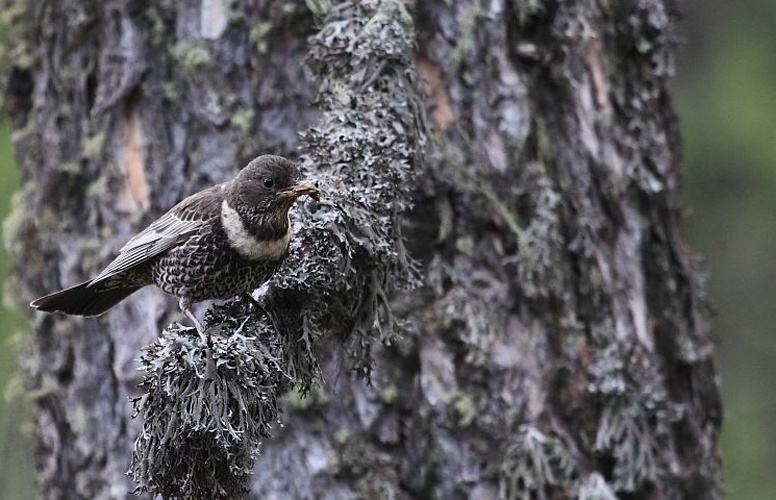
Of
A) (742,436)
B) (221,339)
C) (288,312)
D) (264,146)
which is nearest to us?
(221,339)

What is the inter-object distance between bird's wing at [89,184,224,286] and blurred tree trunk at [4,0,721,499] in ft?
1.87

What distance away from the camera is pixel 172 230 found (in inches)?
131

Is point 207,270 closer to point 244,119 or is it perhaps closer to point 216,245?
point 216,245

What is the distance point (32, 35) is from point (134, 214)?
0.89m

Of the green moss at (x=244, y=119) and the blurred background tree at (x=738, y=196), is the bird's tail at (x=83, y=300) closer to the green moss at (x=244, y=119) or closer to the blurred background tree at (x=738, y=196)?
the green moss at (x=244, y=119)

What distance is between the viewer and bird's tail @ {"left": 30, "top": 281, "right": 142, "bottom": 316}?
11.3 ft

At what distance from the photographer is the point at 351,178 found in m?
3.06

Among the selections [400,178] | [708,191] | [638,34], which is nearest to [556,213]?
[638,34]

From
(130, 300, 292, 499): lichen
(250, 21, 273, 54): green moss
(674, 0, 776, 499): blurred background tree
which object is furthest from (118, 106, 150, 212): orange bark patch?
(674, 0, 776, 499): blurred background tree

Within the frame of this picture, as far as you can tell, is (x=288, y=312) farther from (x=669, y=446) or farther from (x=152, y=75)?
(x=669, y=446)

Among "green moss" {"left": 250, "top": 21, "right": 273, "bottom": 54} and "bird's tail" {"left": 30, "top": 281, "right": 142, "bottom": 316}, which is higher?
"green moss" {"left": 250, "top": 21, "right": 273, "bottom": 54}

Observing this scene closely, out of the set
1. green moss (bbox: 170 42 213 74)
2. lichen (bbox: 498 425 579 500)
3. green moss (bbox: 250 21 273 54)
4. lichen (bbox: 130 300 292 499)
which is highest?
green moss (bbox: 250 21 273 54)

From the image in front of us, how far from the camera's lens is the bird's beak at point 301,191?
2963 mm

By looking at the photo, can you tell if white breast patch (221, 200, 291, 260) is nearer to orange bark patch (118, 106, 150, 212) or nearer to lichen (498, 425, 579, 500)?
orange bark patch (118, 106, 150, 212)
